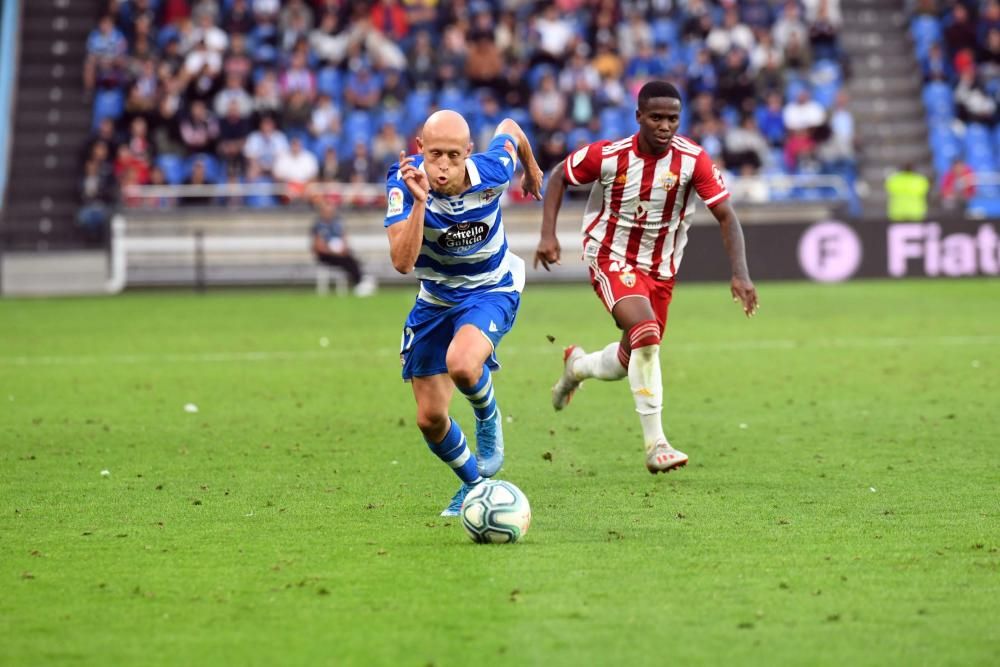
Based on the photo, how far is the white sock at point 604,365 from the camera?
902 centimetres

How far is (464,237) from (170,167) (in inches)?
796

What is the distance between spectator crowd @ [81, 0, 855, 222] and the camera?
87.2 ft

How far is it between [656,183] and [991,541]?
306 centimetres

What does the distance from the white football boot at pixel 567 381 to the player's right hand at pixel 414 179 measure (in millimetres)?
2889

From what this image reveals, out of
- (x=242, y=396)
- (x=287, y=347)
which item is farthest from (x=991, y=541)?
(x=287, y=347)

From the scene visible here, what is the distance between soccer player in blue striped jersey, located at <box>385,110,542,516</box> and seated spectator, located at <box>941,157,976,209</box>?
2077 centimetres

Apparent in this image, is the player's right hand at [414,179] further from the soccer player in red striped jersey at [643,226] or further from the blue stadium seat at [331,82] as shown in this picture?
the blue stadium seat at [331,82]

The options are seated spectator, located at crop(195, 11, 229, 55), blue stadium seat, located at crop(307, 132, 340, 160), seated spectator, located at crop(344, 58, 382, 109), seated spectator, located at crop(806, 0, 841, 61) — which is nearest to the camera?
blue stadium seat, located at crop(307, 132, 340, 160)

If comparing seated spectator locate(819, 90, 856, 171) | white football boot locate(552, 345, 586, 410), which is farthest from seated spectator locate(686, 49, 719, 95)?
white football boot locate(552, 345, 586, 410)

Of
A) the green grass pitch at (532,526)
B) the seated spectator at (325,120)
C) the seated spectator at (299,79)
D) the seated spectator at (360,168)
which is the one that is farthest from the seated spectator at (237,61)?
the green grass pitch at (532,526)

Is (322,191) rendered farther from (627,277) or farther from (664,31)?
(627,277)

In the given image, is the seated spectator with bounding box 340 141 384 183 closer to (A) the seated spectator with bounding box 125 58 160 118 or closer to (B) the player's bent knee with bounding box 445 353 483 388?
(A) the seated spectator with bounding box 125 58 160 118

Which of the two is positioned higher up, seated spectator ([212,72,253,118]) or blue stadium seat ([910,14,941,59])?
blue stadium seat ([910,14,941,59])

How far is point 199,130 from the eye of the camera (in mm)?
26562
